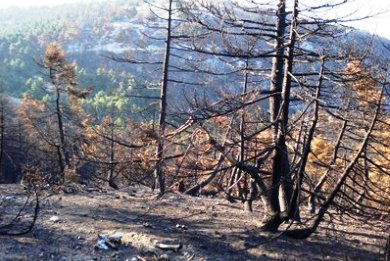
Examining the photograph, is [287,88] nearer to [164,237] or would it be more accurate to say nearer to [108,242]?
[164,237]

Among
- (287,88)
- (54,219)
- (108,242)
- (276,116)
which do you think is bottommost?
(54,219)

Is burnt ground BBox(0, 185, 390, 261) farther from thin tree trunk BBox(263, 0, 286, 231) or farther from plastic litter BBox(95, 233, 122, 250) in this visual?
thin tree trunk BBox(263, 0, 286, 231)

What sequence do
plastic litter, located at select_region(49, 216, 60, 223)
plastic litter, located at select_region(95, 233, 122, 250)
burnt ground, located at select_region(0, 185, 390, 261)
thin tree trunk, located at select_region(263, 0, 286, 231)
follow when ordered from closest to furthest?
burnt ground, located at select_region(0, 185, 390, 261)
plastic litter, located at select_region(95, 233, 122, 250)
thin tree trunk, located at select_region(263, 0, 286, 231)
plastic litter, located at select_region(49, 216, 60, 223)

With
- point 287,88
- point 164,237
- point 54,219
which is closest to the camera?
point 287,88

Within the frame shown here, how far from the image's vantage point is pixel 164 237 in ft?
27.7

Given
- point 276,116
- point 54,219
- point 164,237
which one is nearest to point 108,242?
point 164,237

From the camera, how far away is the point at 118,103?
242ft

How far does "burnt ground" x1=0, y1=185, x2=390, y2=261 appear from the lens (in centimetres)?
781

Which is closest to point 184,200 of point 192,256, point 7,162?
point 192,256

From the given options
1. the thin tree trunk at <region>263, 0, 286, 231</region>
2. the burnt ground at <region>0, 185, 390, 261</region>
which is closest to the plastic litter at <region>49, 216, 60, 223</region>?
the burnt ground at <region>0, 185, 390, 261</region>

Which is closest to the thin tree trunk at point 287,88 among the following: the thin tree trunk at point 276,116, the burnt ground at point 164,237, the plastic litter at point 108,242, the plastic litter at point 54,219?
the thin tree trunk at point 276,116

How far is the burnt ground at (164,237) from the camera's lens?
7812 mm

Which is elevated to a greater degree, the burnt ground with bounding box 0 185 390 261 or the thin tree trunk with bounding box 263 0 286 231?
the thin tree trunk with bounding box 263 0 286 231

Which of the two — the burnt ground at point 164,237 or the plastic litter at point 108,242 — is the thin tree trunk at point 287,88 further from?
the plastic litter at point 108,242
